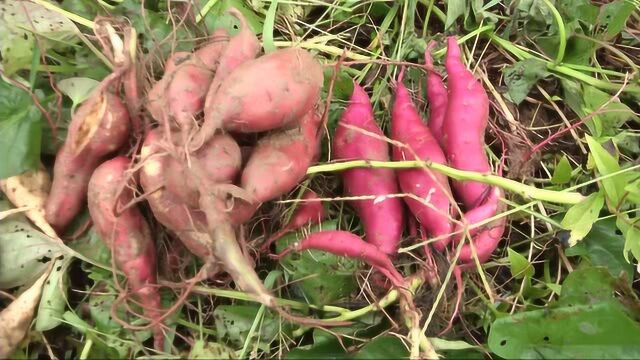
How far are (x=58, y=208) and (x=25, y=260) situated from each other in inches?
3.8

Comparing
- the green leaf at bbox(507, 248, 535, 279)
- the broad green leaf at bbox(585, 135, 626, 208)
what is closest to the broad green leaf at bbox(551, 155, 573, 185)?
the broad green leaf at bbox(585, 135, 626, 208)

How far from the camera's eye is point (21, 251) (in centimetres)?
98


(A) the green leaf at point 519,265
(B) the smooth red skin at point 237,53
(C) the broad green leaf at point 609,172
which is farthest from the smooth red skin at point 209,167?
(C) the broad green leaf at point 609,172

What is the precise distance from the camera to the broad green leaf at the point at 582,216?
960 millimetres

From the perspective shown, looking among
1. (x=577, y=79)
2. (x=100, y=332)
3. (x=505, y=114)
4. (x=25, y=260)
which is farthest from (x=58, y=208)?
(x=577, y=79)

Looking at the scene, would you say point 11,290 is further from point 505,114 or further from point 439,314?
point 505,114

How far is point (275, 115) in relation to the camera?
0.92 metres

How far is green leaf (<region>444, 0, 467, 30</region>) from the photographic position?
1.17m

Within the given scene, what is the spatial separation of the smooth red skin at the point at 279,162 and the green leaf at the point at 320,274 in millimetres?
123

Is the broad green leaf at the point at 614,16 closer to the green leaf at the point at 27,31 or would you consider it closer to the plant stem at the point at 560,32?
the plant stem at the point at 560,32

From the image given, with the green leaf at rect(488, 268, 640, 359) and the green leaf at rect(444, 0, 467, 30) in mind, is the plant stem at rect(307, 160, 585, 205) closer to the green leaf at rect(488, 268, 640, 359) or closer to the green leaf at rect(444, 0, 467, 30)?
the green leaf at rect(488, 268, 640, 359)

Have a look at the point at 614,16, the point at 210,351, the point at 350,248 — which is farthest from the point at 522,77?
the point at 210,351

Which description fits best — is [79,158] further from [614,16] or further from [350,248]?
[614,16]

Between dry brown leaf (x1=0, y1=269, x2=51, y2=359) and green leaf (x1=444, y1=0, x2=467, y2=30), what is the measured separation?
86 cm
